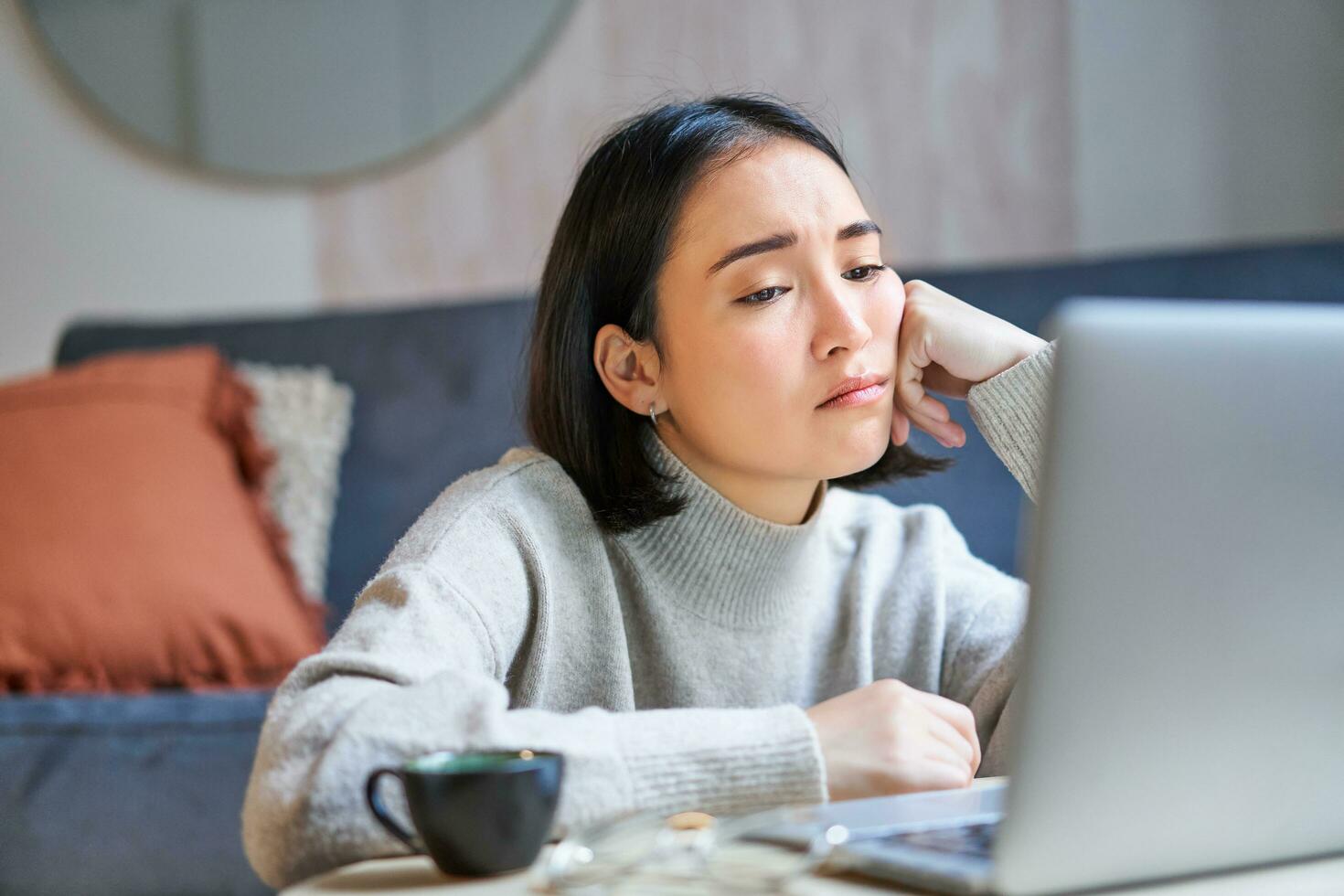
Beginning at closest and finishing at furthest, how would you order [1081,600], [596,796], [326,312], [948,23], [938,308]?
[1081,600] < [596,796] < [938,308] < [326,312] < [948,23]

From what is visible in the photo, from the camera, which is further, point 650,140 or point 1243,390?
point 650,140

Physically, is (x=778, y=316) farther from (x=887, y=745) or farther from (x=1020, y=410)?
(x=887, y=745)

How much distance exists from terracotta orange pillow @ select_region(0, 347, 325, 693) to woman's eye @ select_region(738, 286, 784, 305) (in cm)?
102

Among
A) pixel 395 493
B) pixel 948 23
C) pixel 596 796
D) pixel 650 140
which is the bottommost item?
pixel 395 493

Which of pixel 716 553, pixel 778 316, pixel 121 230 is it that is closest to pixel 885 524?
pixel 716 553

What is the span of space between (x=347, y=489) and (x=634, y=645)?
103 cm

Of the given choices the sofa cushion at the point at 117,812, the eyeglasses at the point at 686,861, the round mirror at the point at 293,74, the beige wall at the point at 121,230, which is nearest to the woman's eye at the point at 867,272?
the eyeglasses at the point at 686,861

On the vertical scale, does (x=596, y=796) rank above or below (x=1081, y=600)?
below

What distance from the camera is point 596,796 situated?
72 cm

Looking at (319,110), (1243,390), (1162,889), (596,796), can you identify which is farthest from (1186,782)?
(319,110)

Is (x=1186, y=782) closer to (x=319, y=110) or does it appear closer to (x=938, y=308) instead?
(x=938, y=308)

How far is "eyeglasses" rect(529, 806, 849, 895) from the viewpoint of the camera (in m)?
0.61

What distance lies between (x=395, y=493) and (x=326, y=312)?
1.21ft

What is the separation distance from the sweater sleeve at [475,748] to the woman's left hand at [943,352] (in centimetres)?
47
